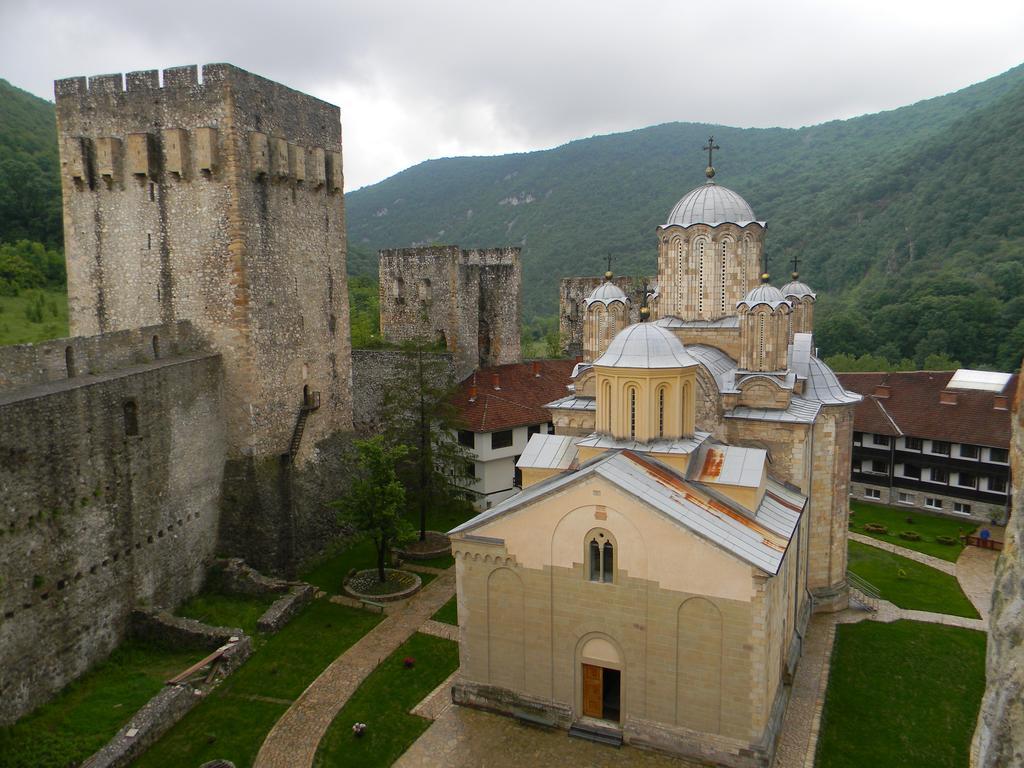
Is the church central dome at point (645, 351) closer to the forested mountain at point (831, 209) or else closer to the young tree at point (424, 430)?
the young tree at point (424, 430)

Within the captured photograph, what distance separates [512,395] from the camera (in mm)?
30344

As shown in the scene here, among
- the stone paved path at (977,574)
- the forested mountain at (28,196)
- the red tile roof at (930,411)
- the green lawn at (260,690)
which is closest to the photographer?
the green lawn at (260,690)

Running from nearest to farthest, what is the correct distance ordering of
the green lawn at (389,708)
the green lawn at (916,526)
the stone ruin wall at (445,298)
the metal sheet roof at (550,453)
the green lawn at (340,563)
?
1. the green lawn at (389,708)
2. the metal sheet roof at (550,453)
3. the green lawn at (340,563)
4. the green lawn at (916,526)
5. the stone ruin wall at (445,298)

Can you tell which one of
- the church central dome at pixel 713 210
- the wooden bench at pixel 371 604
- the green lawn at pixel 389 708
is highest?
the church central dome at pixel 713 210

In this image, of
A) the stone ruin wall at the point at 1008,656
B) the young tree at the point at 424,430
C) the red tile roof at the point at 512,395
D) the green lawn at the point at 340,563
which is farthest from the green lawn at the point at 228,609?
the stone ruin wall at the point at 1008,656

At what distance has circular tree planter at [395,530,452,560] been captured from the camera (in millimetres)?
22734

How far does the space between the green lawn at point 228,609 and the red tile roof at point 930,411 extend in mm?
23111

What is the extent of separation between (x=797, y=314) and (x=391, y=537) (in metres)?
16.0

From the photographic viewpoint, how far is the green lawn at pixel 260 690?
44.0 feet

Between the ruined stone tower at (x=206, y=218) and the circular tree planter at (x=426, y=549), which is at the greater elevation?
the ruined stone tower at (x=206, y=218)

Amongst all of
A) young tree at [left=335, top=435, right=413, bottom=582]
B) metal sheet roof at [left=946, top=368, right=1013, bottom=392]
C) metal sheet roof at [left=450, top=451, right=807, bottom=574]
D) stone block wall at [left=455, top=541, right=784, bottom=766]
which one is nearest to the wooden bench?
young tree at [left=335, top=435, right=413, bottom=582]

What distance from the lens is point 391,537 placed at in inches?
790

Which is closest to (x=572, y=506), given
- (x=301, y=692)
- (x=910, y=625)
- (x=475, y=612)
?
(x=475, y=612)

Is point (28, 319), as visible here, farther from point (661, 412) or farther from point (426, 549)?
point (661, 412)
